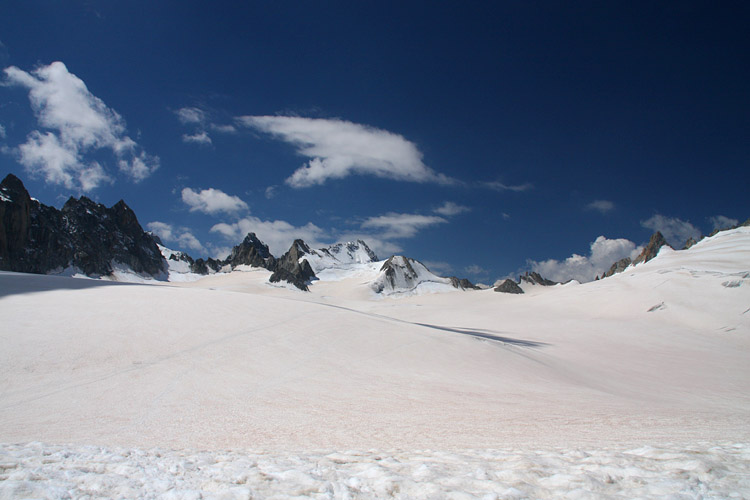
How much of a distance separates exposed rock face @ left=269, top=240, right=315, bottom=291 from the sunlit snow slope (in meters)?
53.0

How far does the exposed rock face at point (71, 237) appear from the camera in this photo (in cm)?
5431

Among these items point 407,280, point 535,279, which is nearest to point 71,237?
point 407,280

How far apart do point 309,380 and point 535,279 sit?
83.6 m

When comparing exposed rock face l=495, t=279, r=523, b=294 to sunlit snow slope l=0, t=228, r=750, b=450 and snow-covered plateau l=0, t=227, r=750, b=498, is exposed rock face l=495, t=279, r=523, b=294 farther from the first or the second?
snow-covered plateau l=0, t=227, r=750, b=498

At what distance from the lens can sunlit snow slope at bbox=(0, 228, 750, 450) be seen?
5.08m

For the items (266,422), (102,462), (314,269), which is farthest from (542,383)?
(314,269)

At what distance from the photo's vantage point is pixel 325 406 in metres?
6.71

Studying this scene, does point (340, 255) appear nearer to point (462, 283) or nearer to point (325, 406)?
point (462, 283)

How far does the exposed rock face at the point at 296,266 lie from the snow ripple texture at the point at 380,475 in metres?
68.0

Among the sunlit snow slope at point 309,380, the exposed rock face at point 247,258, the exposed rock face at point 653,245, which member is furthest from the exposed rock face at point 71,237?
the exposed rock face at point 653,245

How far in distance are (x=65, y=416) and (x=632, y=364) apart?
18.9 meters

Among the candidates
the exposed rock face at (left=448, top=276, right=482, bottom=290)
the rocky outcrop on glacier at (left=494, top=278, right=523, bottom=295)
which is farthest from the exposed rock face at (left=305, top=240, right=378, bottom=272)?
the rocky outcrop on glacier at (left=494, top=278, right=523, bottom=295)

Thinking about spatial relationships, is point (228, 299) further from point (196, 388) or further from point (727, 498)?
point (727, 498)

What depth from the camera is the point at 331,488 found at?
271 centimetres
